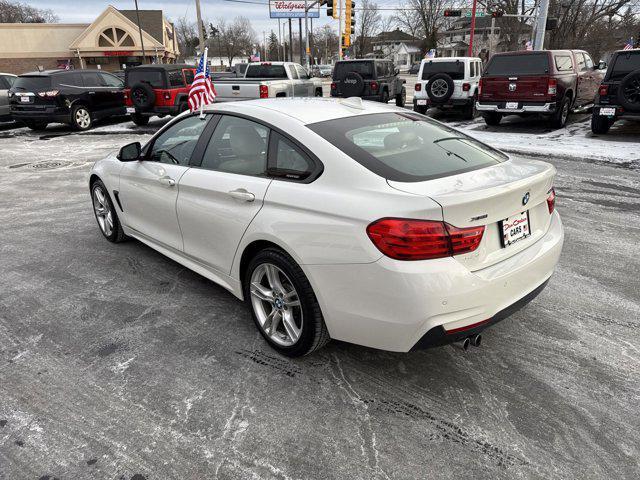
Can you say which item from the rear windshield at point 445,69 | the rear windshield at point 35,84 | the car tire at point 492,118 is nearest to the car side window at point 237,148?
the car tire at point 492,118

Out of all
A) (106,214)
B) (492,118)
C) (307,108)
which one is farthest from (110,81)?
(307,108)

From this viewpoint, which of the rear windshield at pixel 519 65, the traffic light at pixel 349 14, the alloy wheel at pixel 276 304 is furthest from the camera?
the traffic light at pixel 349 14

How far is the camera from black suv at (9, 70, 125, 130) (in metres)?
13.9

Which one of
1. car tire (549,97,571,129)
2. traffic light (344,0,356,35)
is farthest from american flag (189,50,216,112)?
traffic light (344,0,356,35)

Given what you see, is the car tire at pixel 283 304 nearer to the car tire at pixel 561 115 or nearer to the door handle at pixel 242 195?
the door handle at pixel 242 195

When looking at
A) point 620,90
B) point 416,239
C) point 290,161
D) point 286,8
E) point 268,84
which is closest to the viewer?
point 416,239

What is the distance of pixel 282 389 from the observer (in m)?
2.81

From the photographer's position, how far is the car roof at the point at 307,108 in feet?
10.5

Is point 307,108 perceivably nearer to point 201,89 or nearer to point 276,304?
point 276,304

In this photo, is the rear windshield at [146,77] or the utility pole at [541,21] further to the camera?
the utility pole at [541,21]

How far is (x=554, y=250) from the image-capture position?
9.84ft

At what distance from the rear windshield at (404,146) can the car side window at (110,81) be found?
14.8m

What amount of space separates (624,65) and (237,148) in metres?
10.6

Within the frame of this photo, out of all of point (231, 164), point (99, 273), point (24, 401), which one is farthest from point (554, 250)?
point (99, 273)
